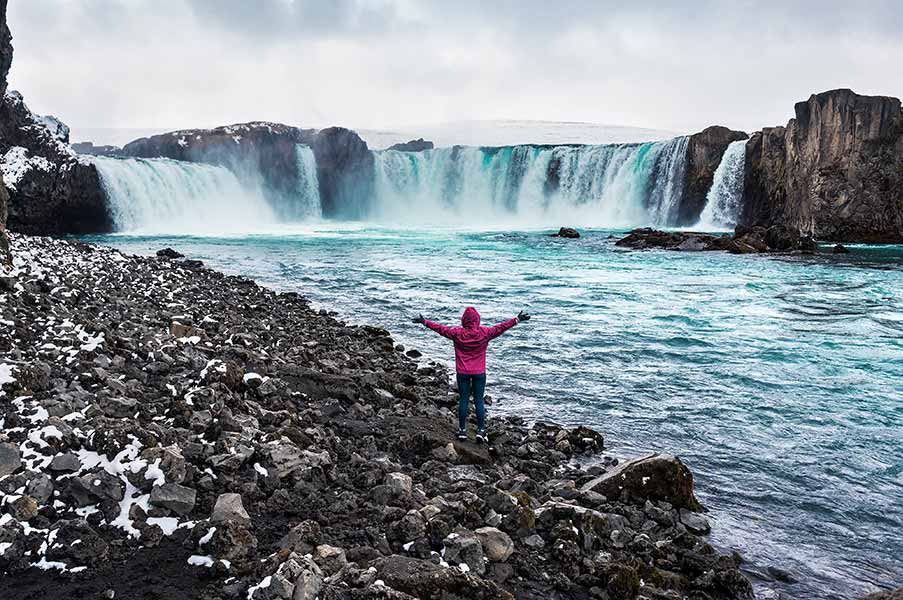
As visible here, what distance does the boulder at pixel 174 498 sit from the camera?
500cm

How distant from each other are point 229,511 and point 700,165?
65418 mm

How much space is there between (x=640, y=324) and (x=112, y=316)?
12643 millimetres

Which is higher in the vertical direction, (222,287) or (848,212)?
(848,212)

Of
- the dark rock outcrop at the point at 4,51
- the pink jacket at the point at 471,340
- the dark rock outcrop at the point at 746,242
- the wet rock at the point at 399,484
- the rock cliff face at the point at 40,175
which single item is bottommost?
the wet rock at the point at 399,484

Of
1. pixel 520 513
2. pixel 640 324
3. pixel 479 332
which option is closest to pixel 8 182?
pixel 640 324

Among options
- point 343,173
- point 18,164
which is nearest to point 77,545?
point 18,164

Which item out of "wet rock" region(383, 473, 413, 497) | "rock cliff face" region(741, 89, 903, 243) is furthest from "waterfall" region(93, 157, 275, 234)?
"wet rock" region(383, 473, 413, 497)

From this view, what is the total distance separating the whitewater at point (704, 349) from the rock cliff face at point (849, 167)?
24.2 ft

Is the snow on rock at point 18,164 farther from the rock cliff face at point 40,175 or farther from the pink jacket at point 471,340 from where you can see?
the pink jacket at point 471,340

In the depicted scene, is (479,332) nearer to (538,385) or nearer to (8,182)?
(538,385)

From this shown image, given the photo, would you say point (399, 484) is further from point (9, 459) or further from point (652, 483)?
point (9, 459)

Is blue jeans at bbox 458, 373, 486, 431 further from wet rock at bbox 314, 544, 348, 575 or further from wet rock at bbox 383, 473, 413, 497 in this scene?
wet rock at bbox 314, 544, 348, 575

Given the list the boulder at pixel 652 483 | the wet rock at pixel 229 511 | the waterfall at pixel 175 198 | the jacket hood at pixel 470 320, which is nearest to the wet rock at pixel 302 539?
the wet rock at pixel 229 511

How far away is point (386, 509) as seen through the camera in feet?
17.7
